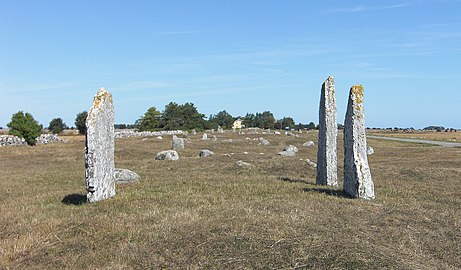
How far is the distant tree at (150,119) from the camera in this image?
11619 cm

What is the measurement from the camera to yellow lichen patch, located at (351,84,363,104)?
15.7 metres

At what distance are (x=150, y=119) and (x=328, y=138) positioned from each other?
102m

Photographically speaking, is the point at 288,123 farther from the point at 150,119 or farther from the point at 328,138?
the point at 328,138

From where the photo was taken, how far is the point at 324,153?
60.7ft

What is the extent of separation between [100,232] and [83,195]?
5.71 meters

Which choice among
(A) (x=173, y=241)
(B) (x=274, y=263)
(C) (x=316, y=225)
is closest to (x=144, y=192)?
(A) (x=173, y=241)

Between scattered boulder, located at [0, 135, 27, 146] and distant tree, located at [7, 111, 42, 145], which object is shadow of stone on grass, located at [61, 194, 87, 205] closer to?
scattered boulder, located at [0, 135, 27, 146]

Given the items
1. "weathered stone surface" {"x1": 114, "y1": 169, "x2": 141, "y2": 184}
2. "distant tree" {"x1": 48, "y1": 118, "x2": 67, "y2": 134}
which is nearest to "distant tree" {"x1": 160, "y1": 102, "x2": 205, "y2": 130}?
"distant tree" {"x1": 48, "y1": 118, "x2": 67, "y2": 134}

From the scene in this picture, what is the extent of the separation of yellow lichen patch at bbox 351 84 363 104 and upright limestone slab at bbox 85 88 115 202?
958 centimetres

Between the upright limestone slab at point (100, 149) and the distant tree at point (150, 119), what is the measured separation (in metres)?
102

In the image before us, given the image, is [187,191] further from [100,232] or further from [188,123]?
[188,123]

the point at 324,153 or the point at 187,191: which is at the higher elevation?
the point at 324,153

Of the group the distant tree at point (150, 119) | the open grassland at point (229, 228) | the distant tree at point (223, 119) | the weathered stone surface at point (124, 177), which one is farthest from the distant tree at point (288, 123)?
the open grassland at point (229, 228)

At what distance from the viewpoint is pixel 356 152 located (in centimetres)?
1510
